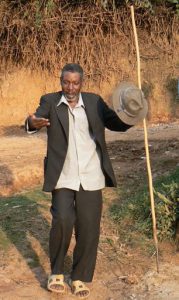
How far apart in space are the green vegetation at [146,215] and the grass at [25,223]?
714 millimetres

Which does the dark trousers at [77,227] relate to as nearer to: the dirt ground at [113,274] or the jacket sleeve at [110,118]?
the dirt ground at [113,274]

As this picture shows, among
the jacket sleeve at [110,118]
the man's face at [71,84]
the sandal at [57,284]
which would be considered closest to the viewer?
the man's face at [71,84]

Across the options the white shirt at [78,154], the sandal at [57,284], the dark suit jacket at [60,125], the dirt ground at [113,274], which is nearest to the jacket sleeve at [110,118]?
the dark suit jacket at [60,125]

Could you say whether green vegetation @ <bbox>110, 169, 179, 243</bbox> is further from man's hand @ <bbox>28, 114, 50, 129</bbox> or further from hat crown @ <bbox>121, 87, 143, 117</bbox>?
man's hand @ <bbox>28, 114, 50, 129</bbox>

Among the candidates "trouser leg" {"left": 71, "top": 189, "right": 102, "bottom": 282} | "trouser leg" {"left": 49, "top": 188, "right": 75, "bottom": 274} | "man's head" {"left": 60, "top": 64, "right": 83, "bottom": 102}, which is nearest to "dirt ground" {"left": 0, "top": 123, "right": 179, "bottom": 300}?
"trouser leg" {"left": 71, "top": 189, "right": 102, "bottom": 282}

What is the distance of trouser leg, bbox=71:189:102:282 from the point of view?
368 cm

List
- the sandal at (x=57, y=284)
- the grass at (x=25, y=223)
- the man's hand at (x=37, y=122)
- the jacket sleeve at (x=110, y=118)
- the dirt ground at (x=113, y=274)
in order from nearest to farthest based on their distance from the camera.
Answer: the man's hand at (x=37, y=122)
the jacket sleeve at (x=110, y=118)
the sandal at (x=57, y=284)
the dirt ground at (x=113, y=274)
the grass at (x=25, y=223)

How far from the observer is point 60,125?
3.62 m

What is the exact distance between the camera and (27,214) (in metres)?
5.39

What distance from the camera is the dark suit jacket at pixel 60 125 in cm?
361

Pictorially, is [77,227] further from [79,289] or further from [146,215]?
[146,215]

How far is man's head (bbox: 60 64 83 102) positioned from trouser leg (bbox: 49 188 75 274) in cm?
64

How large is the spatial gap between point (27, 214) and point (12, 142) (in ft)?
14.5

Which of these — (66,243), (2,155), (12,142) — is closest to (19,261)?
(66,243)
